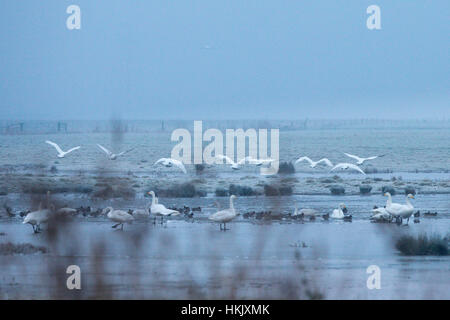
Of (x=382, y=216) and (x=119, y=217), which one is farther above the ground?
(x=119, y=217)

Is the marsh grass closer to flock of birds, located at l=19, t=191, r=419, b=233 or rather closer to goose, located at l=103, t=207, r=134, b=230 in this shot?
flock of birds, located at l=19, t=191, r=419, b=233

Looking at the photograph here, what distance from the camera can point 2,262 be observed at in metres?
12.4

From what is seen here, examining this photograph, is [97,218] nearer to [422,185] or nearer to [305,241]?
[305,241]

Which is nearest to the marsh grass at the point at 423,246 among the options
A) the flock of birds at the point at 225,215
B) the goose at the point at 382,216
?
the flock of birds at the point at 225,215

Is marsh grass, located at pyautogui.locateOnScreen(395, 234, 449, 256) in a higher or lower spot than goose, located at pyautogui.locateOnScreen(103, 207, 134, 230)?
lower

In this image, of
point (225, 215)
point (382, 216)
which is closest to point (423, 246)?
point (225, 215)

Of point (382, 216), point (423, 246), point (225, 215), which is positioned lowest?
point (423, 246)

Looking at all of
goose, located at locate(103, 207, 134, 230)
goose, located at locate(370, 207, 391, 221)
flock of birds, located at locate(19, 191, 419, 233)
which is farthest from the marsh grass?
goose, located at locate(103, 207, 134, 230)

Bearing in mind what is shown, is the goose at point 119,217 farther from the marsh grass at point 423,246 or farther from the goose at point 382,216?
the marsh grass at point 423,246

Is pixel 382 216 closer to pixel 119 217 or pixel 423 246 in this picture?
pixel 423 246

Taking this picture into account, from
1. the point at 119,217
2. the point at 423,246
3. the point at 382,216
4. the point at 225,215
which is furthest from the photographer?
the point at 382,216

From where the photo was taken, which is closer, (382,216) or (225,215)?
(225,215)
